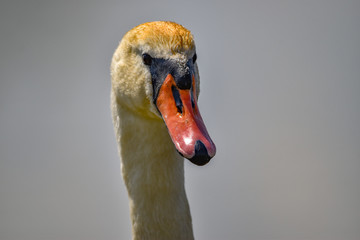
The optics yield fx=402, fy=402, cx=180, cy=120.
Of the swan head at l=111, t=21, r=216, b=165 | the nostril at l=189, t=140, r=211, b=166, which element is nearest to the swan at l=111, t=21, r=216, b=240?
the swan head at l=111, t=21, r=216, b=165

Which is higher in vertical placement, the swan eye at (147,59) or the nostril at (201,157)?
the swan eye at (147,59)

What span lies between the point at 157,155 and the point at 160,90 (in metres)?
0.41

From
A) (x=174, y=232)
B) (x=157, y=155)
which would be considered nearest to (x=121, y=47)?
(x=157, y=155)

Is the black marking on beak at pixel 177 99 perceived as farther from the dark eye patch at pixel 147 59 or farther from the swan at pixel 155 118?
the dark eye patch at pixel 147 59

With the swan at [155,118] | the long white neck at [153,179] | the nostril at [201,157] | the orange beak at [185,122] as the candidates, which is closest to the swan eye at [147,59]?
the swan at [155,118]

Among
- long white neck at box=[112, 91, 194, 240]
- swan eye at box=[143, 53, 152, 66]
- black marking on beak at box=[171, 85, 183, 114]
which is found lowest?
long white neck at box=[112, 91, 194, 240]

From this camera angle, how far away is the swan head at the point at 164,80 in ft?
5.21

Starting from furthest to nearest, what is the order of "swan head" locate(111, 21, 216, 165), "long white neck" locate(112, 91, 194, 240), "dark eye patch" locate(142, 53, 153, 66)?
"long white neck" locate(112, 91, 194, 240) → "dark eye patch" locate(142, 53, 153, 66) → "swan head" locate(111, 21, 216, 165)

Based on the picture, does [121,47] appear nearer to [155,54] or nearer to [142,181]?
[155,54]

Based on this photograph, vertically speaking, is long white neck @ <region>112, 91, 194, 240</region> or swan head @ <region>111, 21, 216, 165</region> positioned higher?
swan head @ <region>111, 21, 216, 165</region>

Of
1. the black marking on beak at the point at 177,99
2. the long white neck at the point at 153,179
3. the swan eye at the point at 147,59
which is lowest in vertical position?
the long white neck at the point at 153,179

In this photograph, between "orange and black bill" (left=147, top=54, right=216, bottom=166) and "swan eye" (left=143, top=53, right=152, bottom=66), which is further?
"swan eye" (left=143, top=53, right=152, bottom=66)

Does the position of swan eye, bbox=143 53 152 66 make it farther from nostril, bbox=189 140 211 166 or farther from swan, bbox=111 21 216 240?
nostril, bbox=189 140 211 166

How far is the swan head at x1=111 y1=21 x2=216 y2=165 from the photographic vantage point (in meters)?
1.59
